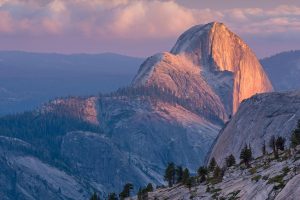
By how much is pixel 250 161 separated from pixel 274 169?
41.0 metres

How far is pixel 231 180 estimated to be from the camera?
437 feet

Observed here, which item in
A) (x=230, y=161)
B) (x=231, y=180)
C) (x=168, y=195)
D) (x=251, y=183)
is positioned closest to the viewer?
(x=251, y=183)

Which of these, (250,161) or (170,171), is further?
(170,171)

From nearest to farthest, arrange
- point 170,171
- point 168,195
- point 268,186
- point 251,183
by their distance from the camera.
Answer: point 268,186 < point 251,183 < point 168,195 < point 170,171

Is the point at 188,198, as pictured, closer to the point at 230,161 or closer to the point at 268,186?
the point at 268,186

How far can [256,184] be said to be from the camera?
374 ft

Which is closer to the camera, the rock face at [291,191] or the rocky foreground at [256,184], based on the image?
the rock face at [291,191]

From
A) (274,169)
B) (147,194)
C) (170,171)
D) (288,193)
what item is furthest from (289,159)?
(170,171)

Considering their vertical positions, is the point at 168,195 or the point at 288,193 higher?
the point at 288,193

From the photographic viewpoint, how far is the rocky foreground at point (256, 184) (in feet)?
333

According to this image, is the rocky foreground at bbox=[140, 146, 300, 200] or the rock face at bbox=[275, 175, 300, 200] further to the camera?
the rocky foreground at bbox=[140, 146, 300, 200]

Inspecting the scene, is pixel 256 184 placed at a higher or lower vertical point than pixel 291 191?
lower

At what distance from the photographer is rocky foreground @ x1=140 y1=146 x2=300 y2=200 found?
101494 millimetres

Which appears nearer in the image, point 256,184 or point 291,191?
point 291,191
